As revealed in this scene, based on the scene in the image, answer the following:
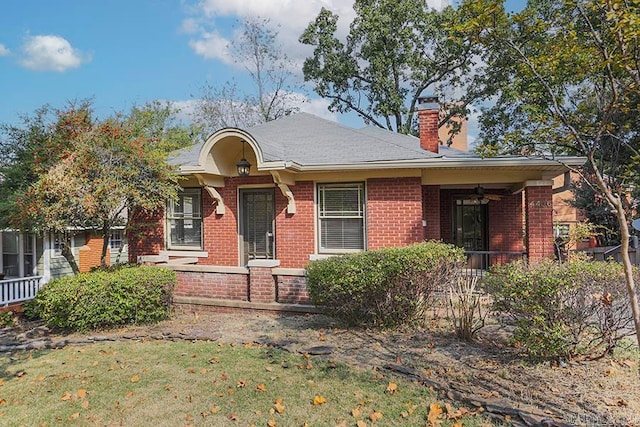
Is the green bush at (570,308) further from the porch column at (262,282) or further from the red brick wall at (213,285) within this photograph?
the red brick wall at (213,285)

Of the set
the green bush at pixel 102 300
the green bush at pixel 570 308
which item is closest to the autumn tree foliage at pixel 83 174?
the green bush at pixel 102 300

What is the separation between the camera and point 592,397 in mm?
4113

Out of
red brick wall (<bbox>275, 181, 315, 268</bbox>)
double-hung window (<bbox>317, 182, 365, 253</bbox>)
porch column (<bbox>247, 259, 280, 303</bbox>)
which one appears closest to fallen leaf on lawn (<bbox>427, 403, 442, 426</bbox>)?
porch column (<bbox>247, 259, 280, 303</bbox>)

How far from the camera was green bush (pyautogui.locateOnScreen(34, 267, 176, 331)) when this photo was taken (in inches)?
294

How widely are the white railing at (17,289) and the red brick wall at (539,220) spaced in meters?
13.7

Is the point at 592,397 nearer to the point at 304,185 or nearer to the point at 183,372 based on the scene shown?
the point at 183,372

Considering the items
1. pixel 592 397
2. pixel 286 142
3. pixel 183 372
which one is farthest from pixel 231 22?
pixel 592 397

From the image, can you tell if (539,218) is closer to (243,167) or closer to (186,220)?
(243,167)

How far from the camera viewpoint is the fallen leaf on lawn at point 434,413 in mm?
3821

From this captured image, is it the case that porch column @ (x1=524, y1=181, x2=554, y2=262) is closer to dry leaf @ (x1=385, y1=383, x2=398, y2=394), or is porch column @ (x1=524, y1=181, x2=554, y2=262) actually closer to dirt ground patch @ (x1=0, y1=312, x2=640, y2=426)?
dirt ground patch @ (x1=0, y1=312, x2=640, y2=426)

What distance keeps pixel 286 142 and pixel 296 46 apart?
60.7ft

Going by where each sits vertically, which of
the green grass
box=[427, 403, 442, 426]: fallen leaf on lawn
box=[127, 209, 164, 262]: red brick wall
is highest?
box=[127, 209, 164, 262]: red brick wall

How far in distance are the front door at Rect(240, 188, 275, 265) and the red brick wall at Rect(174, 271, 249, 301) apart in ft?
6.91

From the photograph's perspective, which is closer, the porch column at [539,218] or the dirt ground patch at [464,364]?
the dirt ground patch at [464,364]
